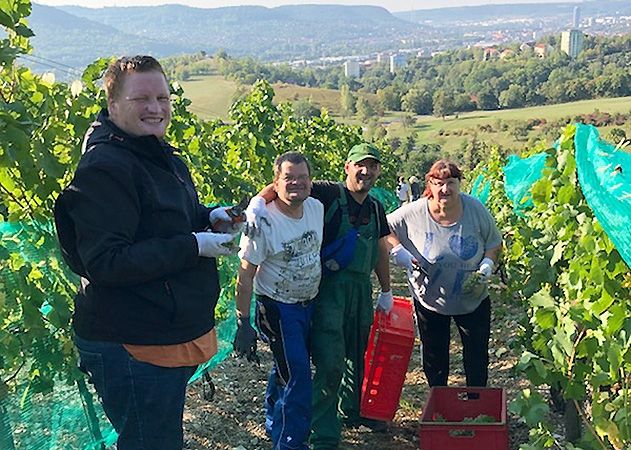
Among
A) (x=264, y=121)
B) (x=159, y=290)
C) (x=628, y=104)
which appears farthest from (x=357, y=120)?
(x=159, y=290)

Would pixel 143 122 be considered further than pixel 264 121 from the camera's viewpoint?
No

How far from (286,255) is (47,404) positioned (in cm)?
125

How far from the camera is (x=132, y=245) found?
2281 mm

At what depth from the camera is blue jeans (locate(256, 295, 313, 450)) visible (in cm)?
374

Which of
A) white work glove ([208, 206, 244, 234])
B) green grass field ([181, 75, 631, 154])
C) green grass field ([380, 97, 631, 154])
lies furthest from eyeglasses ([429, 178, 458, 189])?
green grass field ([380, 97, 631, 154])

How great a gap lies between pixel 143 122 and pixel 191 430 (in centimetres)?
252

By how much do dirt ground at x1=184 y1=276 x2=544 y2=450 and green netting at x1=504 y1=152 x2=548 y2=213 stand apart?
1.00 m

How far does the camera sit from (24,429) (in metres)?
3.05

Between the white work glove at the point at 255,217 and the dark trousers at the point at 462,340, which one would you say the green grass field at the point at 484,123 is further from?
the white work glove at the point at 255,217

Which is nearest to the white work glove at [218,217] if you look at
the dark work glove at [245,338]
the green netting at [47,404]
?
the green netting at [47,404]

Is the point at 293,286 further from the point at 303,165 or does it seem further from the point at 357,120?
the point at 357,120

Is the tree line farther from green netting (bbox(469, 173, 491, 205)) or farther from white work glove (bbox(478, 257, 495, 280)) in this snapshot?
white work glove (bbox(478, 257, 495, 280))

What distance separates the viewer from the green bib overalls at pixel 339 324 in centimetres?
391

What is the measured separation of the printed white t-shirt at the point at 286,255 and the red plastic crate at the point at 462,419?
0.86 m
